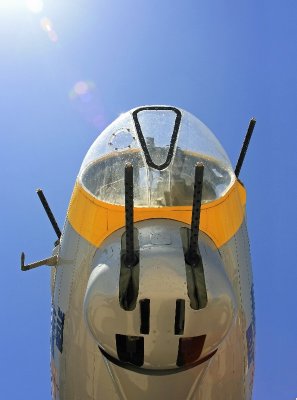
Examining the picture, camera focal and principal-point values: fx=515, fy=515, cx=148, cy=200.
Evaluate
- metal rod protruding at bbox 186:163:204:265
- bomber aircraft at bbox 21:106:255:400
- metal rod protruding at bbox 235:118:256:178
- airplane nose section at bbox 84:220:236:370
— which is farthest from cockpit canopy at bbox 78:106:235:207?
airplane nose section at bbox 84:220:236:370

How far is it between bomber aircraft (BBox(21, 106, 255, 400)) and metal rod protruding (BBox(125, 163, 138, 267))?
0.01 metres

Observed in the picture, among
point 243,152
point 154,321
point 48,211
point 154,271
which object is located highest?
point 243,152

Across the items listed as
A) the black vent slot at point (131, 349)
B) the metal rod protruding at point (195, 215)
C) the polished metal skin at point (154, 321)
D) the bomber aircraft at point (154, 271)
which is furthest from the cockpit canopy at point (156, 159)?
the black vent slot at point (131, 349)

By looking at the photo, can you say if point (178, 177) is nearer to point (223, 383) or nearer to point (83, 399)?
point (223, 383)

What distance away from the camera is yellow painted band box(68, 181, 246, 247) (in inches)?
217

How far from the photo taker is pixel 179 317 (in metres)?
4.38

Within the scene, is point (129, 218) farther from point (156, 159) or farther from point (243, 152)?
point (243, 152)

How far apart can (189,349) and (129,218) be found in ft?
4.20

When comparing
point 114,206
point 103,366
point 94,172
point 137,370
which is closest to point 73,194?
point 94,172

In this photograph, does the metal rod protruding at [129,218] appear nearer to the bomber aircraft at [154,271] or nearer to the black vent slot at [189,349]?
the bomber aircraft at [154,271]

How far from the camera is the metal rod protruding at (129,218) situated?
178 inches

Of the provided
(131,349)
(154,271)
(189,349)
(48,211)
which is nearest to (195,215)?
(154,271)

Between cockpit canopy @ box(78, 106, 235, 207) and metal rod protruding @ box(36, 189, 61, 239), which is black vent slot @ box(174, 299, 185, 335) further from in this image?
metal rod protruding @ box(36, 189, 61, 239)

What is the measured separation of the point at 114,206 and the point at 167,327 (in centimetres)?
181
